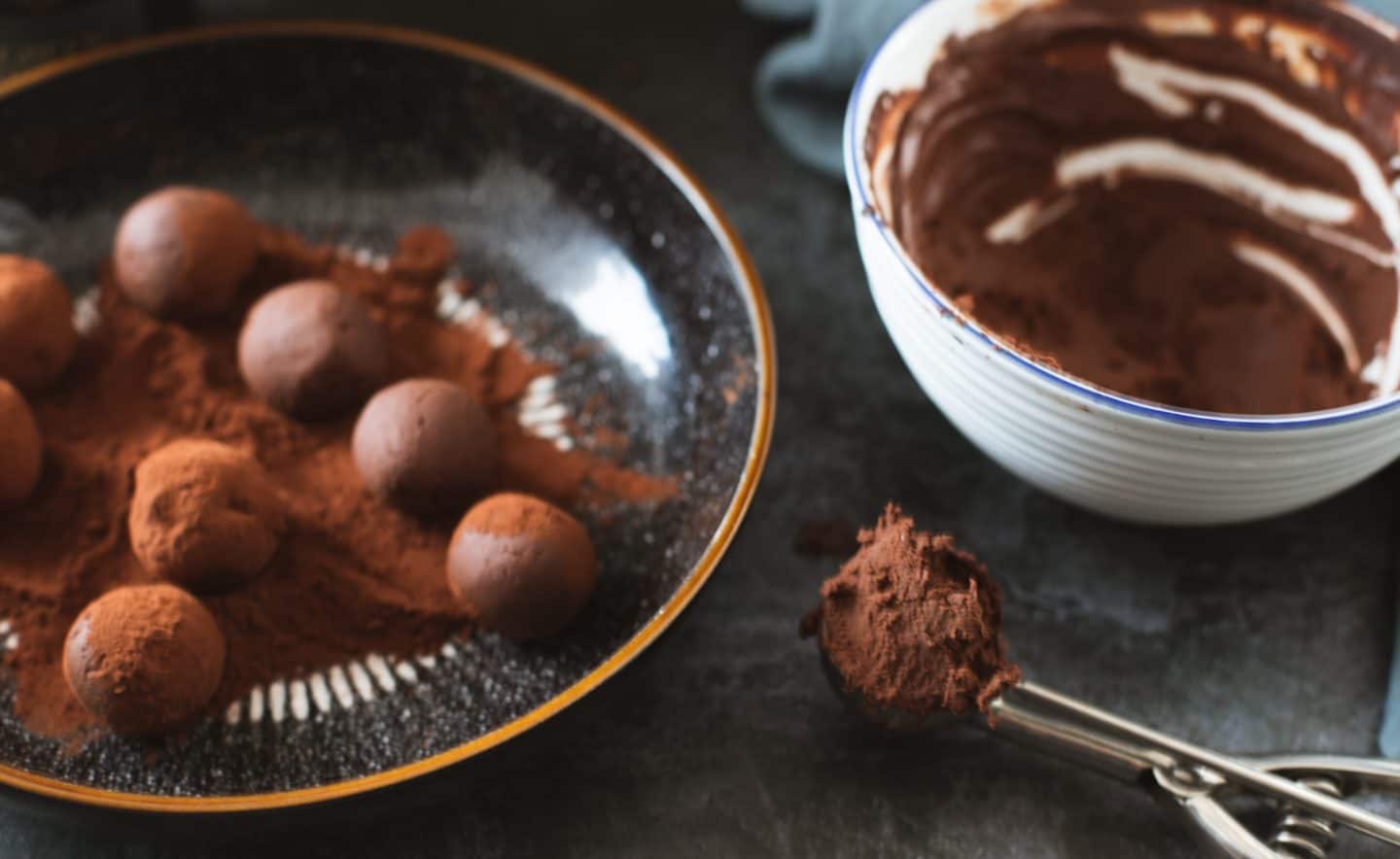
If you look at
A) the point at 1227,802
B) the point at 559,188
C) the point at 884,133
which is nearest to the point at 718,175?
the point at 559,188

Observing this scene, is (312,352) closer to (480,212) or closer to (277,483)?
(277,483)

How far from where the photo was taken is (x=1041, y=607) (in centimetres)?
111

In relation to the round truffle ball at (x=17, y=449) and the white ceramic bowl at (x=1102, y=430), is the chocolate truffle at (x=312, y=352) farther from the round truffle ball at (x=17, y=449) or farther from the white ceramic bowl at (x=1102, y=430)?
the white ceramic bowl at (x=1102, y=430)

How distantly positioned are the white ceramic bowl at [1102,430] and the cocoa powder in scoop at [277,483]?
0.90ft

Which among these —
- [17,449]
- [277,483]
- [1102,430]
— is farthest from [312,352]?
[1102,430]

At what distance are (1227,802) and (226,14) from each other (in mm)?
1365

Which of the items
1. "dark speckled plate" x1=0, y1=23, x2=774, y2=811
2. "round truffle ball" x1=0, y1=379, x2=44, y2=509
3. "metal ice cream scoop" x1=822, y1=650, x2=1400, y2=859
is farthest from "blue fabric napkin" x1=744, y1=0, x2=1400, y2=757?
"round truffle ball" x1=0, y1=379, x2=44, y2=509

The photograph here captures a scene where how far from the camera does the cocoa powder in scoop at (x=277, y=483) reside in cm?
99

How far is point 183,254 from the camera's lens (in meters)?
1.14

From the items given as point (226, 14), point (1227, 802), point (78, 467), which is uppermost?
point (226, 14)

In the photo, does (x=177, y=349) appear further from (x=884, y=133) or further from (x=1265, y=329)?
(x=1265, y=329)

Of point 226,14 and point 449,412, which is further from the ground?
point 226,14

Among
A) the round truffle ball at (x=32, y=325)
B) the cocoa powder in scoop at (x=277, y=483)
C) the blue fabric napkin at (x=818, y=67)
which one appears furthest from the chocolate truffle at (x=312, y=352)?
the blue fabric napkin at (x=818, y=67)

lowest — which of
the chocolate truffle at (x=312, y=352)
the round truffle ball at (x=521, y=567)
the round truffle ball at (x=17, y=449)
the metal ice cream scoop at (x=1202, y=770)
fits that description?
the round truffle ball at (x=17, y=449)
